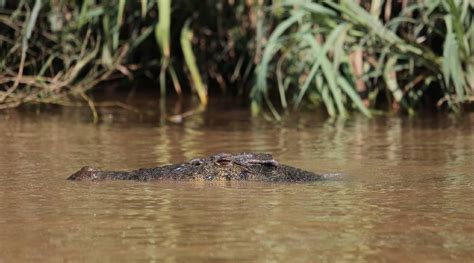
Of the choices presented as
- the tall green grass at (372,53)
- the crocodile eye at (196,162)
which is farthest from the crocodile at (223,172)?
the tall green grass at (372,53)

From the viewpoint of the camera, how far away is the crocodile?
5285mm

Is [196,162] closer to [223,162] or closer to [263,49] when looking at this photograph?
[223,162]

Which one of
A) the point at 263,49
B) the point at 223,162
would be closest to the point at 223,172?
the point at 223,162

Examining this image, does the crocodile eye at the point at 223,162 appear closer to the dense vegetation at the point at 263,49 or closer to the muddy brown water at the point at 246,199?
the muddy brown water at the point at 246,199

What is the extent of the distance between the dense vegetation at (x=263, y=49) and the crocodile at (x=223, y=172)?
2361 millimetres

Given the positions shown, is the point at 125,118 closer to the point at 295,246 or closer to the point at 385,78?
the point at 385,78

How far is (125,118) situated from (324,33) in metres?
1.54

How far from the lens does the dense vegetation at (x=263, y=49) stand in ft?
25.5

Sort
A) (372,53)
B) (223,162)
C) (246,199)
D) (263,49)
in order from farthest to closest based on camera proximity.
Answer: (263,49) < (372,53) < (223,162) < (246,199)

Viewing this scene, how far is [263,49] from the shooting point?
8.89 metres

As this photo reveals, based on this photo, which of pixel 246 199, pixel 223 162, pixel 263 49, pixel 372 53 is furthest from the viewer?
pixel 263 49

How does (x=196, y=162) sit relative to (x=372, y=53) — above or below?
below

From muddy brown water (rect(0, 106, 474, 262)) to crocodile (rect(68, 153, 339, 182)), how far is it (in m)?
0.08

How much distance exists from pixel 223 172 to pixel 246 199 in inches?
21.4
